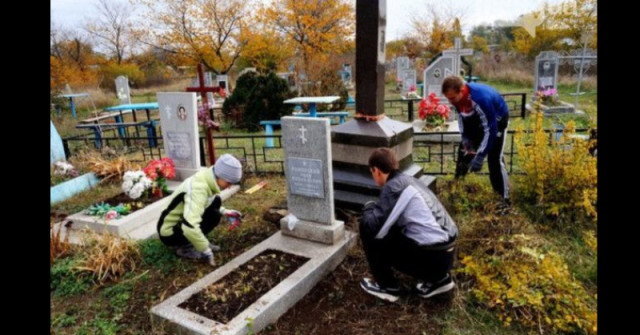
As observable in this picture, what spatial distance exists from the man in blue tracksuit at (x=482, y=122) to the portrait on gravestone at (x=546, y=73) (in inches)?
396

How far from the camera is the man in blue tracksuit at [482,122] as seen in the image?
4.47m

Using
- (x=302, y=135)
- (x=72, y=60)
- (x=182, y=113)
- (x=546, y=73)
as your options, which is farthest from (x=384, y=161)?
(x=72, y=60)

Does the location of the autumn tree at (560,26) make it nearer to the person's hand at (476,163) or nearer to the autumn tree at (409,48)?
the autumn tree at (409,48)

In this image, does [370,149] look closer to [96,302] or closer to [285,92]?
[96,302]

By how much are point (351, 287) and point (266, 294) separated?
0.75 m

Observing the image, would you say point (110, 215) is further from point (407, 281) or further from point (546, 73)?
point (546, 73)

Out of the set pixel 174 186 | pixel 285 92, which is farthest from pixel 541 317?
pixel 285 92

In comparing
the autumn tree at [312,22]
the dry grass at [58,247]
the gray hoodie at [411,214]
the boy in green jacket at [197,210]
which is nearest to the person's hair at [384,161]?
the gray hoodie at [411,214]

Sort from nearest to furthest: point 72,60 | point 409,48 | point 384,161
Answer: point 384,161
point 72,60
point 409,48

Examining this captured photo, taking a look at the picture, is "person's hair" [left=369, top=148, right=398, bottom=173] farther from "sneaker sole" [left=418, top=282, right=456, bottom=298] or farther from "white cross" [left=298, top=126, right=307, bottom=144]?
"white cross" [left=298, top=126, right=307, bottom=144]

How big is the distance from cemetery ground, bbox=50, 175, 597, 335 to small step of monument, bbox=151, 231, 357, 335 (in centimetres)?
8

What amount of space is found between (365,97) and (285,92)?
7825 mm

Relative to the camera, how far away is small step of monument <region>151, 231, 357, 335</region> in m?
2.93

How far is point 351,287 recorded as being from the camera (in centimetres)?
357
